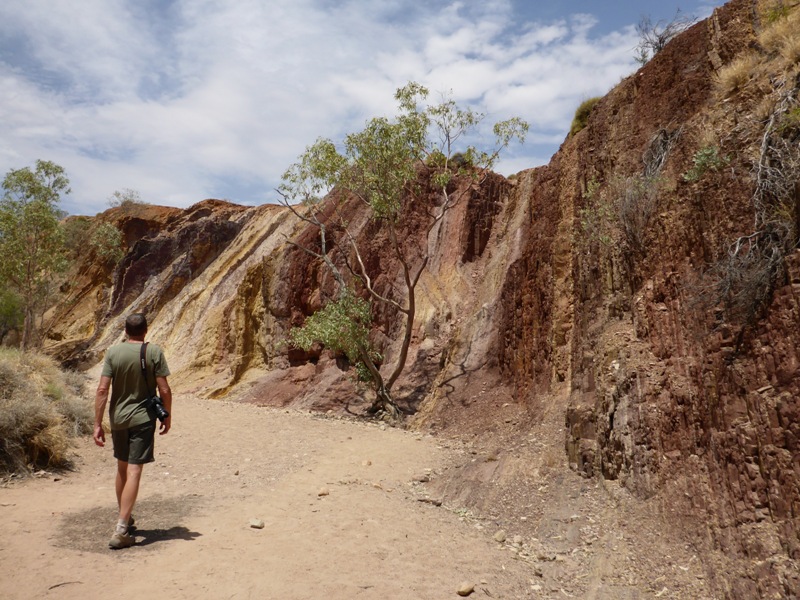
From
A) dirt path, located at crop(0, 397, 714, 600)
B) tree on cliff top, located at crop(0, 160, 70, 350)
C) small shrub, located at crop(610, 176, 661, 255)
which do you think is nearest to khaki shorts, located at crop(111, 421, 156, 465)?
dirt path, located at crop(0, 397, 714, 600)

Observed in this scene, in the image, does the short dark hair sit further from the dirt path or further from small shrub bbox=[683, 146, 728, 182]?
small shrub bbox=[683, 146, 728, 182]

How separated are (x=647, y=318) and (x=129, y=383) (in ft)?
19.5

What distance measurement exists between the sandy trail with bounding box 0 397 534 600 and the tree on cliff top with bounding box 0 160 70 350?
57.5 ft

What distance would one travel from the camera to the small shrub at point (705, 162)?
6539 mm

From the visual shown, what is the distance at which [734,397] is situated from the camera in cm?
538

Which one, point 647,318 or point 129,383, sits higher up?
point 647,318

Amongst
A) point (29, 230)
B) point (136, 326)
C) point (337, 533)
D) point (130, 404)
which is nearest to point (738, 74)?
point (337, 533)

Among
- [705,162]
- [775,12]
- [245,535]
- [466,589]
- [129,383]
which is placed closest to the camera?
[466,589]

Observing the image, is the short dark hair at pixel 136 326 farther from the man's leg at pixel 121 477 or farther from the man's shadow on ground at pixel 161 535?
the man's shadow on ground at pixel 161 535

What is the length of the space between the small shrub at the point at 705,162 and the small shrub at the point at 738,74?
1.27 m

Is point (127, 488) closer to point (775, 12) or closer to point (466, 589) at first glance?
point (466, 589)

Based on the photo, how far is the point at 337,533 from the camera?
225 inches

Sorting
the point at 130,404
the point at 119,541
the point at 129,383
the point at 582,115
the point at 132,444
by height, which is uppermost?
the point at 582,115

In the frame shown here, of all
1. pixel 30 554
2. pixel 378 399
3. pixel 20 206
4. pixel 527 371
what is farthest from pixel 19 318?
pixel 30 554
